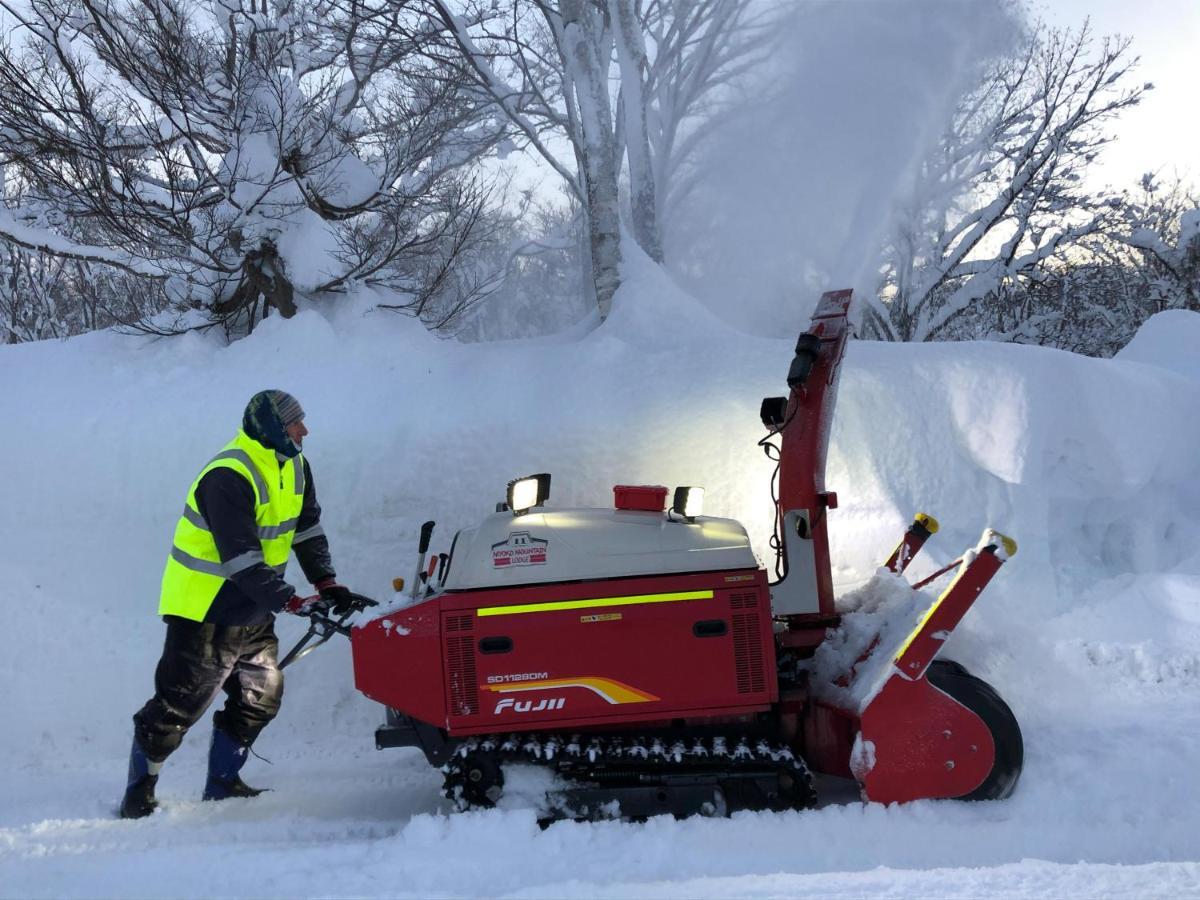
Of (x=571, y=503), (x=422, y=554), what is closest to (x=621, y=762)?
(x=422, y=554)

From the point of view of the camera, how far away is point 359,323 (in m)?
7.37

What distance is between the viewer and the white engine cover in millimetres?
3641

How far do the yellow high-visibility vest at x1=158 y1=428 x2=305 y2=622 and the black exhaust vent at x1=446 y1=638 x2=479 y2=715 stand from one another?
918 mm

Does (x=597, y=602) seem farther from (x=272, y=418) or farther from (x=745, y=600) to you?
(x=272, y=418)

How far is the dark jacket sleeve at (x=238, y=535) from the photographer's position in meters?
3.74

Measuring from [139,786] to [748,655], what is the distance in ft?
8.62

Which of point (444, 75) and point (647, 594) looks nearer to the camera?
point (647, 594)

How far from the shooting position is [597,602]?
358cm

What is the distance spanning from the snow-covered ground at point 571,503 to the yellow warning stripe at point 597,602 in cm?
70

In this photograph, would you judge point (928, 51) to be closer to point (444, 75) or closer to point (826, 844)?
point (444, 75)

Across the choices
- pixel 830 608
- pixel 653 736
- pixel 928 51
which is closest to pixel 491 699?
pixel 653 736

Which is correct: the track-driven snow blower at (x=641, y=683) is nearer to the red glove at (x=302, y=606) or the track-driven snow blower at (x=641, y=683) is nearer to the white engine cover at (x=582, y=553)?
the white engine cover at (x=582, y=553)

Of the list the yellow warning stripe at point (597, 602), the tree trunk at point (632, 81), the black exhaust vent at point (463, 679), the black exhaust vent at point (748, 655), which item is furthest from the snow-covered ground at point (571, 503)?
the tree trunk at point (632, 81)

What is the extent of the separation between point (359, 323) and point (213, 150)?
82.1 inches
